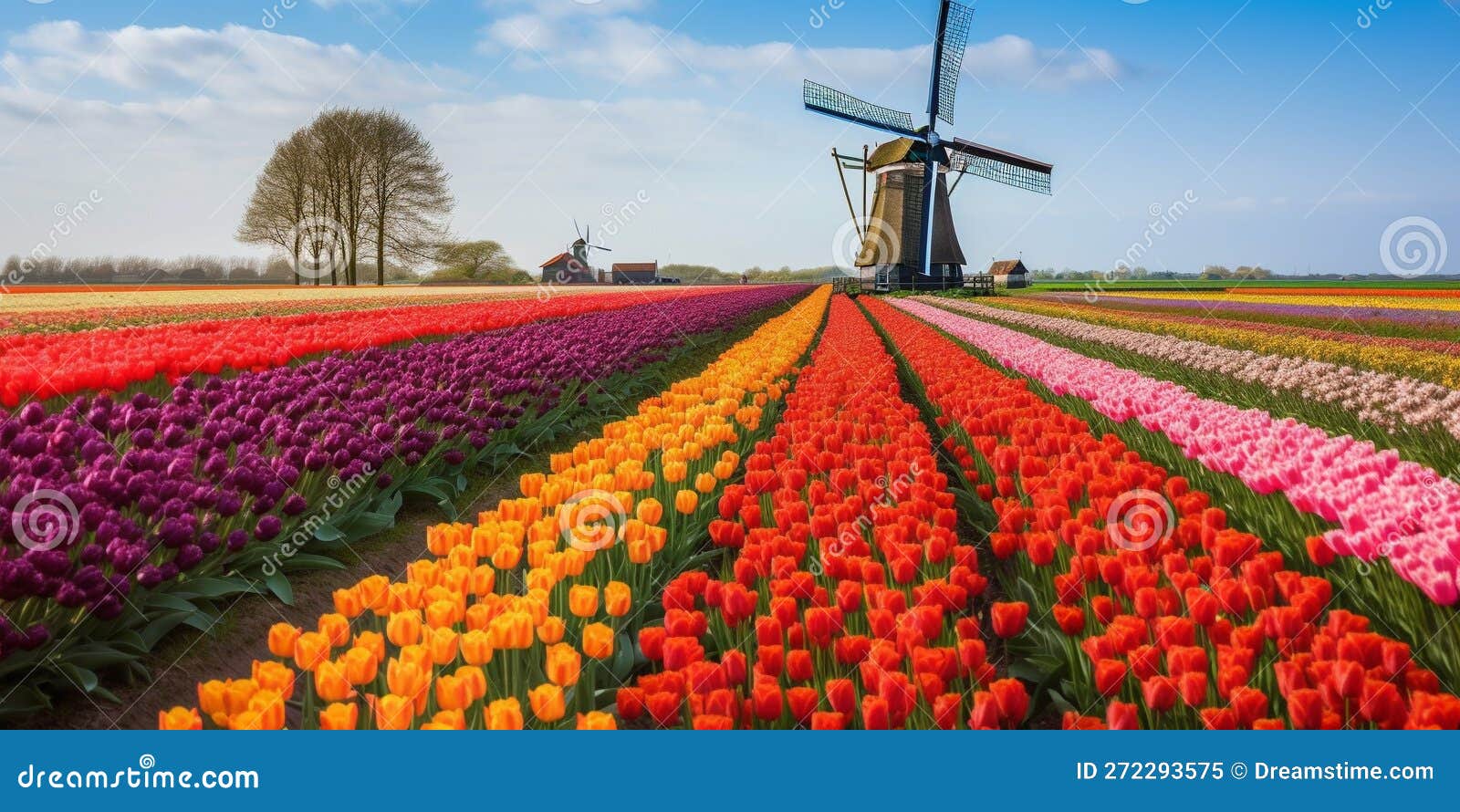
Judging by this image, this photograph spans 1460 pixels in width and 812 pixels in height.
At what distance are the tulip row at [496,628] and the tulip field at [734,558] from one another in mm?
13

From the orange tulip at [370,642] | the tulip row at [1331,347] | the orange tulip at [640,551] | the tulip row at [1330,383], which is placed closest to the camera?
the orange tulip at [370,642]

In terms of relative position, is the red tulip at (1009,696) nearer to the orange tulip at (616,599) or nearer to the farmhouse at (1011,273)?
the orange tulip at (616,599)

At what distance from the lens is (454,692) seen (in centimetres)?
188

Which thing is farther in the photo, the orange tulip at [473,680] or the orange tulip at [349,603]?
the orange tulip at [349,603]

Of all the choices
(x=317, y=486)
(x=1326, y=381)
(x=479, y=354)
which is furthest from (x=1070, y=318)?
(x=317, y=486)

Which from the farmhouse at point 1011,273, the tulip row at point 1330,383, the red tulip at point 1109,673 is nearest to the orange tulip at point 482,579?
the red tulip at point 1109,673

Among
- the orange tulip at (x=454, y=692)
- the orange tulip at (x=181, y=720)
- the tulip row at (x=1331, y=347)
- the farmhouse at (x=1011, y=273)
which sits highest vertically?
the farmhouse at (x=1011, y=273)

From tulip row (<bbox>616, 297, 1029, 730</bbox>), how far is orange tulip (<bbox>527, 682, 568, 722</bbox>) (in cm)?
18

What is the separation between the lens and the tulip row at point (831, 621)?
1.95 metres

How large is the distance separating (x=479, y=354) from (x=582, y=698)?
6.09 m

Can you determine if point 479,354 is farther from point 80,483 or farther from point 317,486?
point 80,483

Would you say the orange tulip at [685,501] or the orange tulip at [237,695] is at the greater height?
the orange tulip at [685,501]

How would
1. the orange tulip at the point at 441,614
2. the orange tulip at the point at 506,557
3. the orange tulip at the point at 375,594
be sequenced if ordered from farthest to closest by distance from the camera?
1. the orange tulip at the point at 506,557
2. the orange tulip at the point at 375,594
3. the orange tulip at the point at 441,614

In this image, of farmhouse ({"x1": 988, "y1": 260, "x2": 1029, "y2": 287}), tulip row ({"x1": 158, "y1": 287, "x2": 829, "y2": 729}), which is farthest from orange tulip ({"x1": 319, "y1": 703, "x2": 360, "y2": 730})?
farmhouse ({"x1": 988, "y1": 260, "x2": 1029, "y2": 287})
